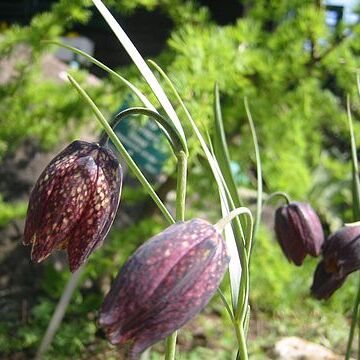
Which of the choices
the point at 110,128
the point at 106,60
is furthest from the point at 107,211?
the point at 106,60

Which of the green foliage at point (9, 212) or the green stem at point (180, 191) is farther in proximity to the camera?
the green foliage at point (9, 212)

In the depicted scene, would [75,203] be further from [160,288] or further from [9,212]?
[9,212]

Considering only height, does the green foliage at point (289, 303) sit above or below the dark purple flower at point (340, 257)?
below

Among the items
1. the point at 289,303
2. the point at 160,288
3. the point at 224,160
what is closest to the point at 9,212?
the point at 289,303

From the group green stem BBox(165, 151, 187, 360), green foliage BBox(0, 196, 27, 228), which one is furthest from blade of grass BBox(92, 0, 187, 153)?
green foliage BBox(0, 196, 27, 228)

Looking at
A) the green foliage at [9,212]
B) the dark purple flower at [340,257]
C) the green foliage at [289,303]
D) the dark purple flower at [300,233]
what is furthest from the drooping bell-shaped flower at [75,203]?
the green foliage at [289,303]

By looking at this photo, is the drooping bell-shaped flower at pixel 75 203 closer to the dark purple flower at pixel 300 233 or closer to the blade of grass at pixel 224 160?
the blade of grass at pixel 224 160

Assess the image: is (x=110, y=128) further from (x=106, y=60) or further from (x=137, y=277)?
(x=106, y=60)
